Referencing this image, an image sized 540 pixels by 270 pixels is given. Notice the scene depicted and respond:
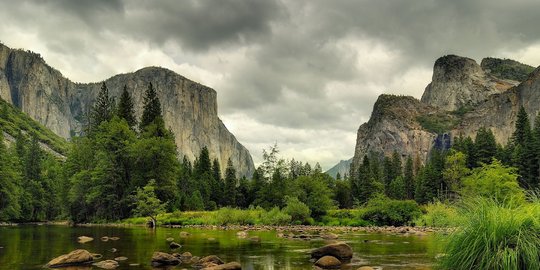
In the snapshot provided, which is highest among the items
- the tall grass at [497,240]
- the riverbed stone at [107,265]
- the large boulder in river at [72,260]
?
the tall grass at [497,240]

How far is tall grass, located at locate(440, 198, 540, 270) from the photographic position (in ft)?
32.7

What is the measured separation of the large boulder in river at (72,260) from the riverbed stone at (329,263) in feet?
33.3

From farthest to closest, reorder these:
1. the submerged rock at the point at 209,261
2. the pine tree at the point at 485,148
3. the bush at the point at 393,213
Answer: the pine tree at the point at 485,148, the bush at the point at 393,213, the submerged rock at the point at 209,261

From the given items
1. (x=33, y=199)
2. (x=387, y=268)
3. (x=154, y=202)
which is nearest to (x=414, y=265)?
(x=387, y=268)

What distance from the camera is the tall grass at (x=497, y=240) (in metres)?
9.96

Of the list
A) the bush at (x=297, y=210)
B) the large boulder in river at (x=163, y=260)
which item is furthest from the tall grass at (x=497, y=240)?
the bush at (x=297, y=210)

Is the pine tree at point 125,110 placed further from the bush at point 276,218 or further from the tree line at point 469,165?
the tree line at point 469,165

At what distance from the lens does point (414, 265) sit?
18266 mm

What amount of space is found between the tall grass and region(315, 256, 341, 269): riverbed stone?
293 inches

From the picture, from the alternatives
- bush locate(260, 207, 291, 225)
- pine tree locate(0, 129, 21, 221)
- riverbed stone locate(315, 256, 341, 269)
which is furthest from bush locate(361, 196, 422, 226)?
pine tree locate(0, 129, 21, 221)

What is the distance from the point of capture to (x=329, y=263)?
1833 centimetres

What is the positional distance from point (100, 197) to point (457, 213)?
64911 mm

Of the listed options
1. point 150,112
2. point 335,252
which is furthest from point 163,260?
point 150,112

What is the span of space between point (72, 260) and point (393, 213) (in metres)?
48.1
